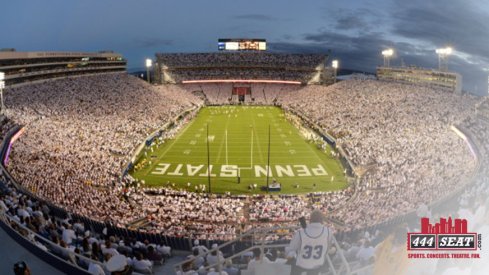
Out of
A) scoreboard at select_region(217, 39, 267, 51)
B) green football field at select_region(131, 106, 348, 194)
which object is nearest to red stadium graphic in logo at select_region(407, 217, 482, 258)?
green football field at select_region(131, 106, 348, 194)

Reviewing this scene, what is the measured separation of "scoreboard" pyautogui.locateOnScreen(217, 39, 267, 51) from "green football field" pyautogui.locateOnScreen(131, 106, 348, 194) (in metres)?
43.3

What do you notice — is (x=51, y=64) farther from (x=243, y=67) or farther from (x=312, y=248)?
(x=312, y=248)

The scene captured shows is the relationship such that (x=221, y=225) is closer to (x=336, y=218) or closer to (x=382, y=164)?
(x=336, y=218)

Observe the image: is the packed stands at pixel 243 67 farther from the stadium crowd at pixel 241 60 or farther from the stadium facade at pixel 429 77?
the stadium facade at pixel 429 77

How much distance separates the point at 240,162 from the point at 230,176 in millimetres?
3653

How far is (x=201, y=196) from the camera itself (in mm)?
22141

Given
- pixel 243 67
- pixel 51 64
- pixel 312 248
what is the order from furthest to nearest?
1. pixel 243 67
2. pixel 51 64
3. pixel 312 248

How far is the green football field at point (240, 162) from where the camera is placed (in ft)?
83.0

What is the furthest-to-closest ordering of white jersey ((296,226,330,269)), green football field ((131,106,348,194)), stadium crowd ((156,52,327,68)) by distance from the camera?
1. stadium crowd ((156,52,327,68))
2. green football field ((131,106,348,194))
3. white jersey ((296,226,330,269))

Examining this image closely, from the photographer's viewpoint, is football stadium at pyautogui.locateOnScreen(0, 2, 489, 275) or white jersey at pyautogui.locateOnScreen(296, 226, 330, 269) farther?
football stadium at pyautogui.locateOnScreen(0, 2, 489, 275)

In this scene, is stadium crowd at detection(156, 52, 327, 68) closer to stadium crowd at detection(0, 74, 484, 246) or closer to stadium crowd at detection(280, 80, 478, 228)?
stadium crowd at detection(280, 80, 478, 228)

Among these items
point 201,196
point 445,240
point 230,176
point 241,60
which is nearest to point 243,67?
point 241,60

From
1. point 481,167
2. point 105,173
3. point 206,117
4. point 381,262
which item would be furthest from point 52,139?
point 206,117

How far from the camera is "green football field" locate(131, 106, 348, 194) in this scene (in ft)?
83.0
